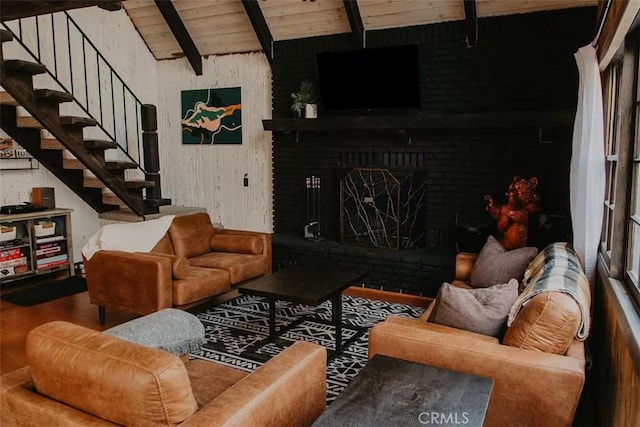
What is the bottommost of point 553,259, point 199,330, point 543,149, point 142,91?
point 199,330

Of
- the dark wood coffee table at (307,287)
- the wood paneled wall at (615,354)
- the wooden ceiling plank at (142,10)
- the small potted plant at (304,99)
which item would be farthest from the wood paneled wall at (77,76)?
the wood paneled wall at (615,354)

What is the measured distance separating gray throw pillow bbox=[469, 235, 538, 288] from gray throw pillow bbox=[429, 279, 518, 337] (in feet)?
3.47

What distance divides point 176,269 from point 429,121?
99.8 inches

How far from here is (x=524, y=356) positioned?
2.11 metres

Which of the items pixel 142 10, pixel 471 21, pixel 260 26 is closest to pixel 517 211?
pixel 471 21

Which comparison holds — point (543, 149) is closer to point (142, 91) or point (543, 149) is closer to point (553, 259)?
point (553, 259)

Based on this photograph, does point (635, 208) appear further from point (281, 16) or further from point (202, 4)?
point (202, 4)

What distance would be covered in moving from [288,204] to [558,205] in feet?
9.12

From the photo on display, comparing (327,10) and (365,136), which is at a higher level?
(327,10)

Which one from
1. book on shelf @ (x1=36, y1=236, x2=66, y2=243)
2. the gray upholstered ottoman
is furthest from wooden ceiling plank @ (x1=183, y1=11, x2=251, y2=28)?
the gray upholstered ottoman

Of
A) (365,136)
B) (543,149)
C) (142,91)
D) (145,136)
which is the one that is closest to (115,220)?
(145,136)

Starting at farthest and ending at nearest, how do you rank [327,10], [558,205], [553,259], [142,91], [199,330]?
[142,91] → [327,10] → [558,205] → [553,259] → [199,330]

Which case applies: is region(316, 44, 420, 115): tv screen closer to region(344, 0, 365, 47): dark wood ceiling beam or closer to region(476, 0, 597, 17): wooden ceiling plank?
region(344, 0, 365, 47): dark wood ceiling beam

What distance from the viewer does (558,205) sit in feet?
14.6
